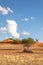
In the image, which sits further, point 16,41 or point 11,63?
point 16,41

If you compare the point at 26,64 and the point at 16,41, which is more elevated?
the point at 16,41

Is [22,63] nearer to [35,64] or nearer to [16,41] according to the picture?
[35,64]

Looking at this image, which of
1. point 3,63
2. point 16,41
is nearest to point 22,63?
point 3,63

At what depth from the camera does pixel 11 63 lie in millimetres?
19406

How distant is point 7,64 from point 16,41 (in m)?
58.0

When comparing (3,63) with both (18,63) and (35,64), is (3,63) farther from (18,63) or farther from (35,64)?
(35,64)

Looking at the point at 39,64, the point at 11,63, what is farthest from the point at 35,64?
the point at 11,63

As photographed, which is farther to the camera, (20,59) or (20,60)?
(20,59)

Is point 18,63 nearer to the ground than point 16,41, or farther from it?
nearer to the ground

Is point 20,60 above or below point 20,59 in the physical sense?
below

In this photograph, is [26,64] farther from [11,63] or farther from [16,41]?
[16,41]

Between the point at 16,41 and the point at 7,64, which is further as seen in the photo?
the point at 16,41

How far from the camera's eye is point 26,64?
18953 mm

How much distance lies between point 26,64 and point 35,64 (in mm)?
715
